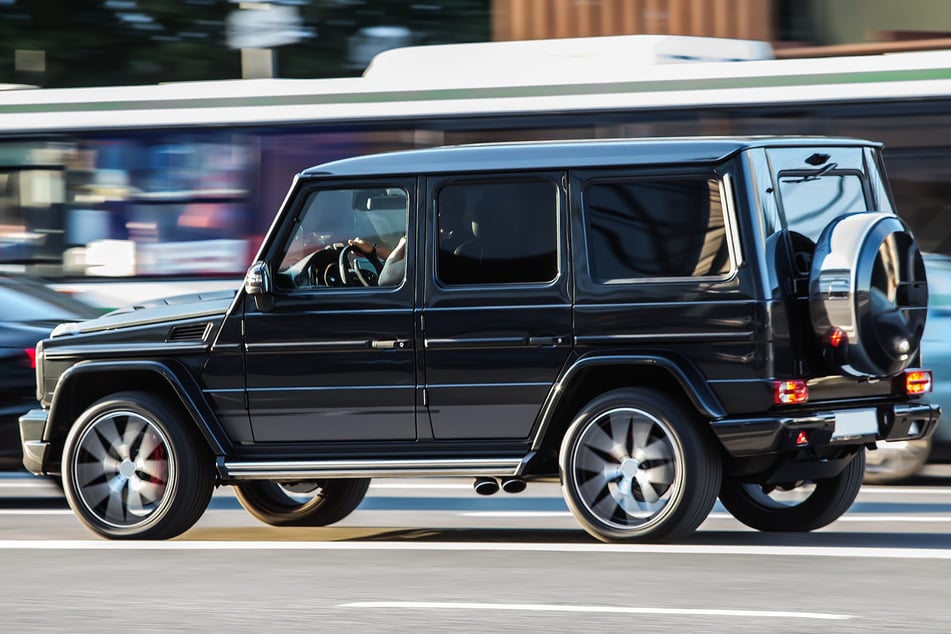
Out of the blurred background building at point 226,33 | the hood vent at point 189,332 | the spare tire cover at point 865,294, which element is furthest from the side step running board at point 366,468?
the blurred background building at point 226,33

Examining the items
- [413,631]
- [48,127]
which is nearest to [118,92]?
[48,127]

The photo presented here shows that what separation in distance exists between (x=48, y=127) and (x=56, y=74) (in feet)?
51.0

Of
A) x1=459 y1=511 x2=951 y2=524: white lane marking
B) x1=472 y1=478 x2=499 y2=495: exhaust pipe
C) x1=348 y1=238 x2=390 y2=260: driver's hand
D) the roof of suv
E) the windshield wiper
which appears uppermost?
the roof of suv

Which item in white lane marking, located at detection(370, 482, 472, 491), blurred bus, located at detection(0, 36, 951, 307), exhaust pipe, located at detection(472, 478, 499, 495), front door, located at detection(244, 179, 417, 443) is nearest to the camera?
Answer: exhaust pipe, located at detection(472, 478, 499, 495)

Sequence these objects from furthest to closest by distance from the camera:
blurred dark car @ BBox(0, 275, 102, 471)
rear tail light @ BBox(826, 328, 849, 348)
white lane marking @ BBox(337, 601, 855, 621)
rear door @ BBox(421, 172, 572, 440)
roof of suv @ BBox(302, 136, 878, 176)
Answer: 1. blurred dark car @ BBox(0, 275, 102, 471)
2. rear door @ BBox(421, 172, 572, 440)
3. roof of suv @ BBox(302, 136, 878, 176)
4. rear tail light @ BBox(826, 328, 849, 348)
5. white lane marking @ BBox(337, 601, 855, 621)

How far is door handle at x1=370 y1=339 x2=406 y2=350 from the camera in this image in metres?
9.09

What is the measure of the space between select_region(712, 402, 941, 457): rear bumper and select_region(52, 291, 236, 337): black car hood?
8.41ft

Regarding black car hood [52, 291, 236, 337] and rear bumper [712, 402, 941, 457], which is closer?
rear bumper [712, 402, 941, 457]

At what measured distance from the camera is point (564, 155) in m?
9.02

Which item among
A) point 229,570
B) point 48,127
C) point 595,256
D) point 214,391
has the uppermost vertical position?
point 48,127

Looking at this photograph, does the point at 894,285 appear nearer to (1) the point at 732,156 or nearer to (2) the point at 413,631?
(1) the point at 732,156

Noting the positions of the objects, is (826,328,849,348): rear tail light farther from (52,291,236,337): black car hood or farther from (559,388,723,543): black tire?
(52,291,236,337): black car hood

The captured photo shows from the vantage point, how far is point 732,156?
8.62m

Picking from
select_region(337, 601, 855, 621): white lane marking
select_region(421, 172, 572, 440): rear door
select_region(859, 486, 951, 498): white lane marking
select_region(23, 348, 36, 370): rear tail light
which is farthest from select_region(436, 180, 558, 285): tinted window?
select_region(859, 486, 951, 498): white lane marking
